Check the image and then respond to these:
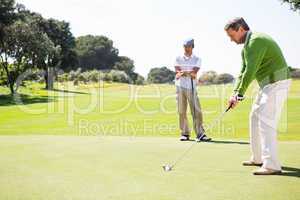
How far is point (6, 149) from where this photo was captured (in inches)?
382

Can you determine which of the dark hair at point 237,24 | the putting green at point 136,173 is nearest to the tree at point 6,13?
the putting green at point 136,173

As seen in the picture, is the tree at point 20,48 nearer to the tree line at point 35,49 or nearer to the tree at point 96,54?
the tree line at point 35,49

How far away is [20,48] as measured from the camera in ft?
168

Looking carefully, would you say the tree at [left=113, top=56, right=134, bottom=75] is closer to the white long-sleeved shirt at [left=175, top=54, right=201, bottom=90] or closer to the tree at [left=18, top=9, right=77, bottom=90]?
the tree at [left=18, top=9, right=77, bottom=90]

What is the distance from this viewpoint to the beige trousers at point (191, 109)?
11523 mm

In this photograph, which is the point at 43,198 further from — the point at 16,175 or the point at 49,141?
the point at 49,141

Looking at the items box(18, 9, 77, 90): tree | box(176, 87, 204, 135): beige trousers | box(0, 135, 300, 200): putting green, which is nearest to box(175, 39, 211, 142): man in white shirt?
box(176, 87, 204, 135): beige trousers

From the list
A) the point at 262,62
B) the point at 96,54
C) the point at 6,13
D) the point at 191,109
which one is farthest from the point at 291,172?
the point at 96,54

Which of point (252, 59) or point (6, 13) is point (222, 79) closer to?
point (6, 13)

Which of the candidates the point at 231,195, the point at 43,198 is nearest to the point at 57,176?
the point at 43,198

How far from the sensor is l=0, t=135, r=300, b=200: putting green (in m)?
5.74

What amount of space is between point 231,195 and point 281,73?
2342 millimetres

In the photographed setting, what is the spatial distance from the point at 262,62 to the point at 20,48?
46917mm

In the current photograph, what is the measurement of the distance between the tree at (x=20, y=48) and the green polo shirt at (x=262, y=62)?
44.2m
